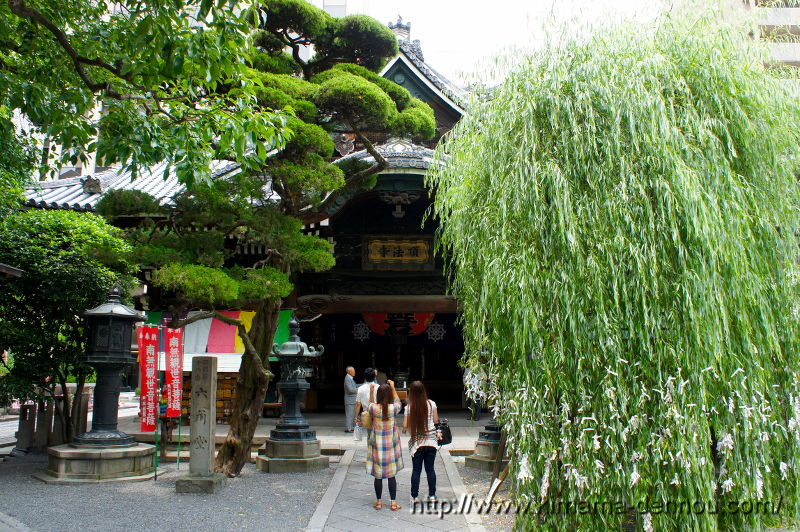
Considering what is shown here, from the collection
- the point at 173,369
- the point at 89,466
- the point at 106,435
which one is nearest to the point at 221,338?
the point at 173,369

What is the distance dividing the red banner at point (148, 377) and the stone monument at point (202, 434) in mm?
1736

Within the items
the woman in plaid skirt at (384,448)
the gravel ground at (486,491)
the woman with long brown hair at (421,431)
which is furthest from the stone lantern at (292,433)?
the woman with long brown hair at (421,431)

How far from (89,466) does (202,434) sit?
6.82ft

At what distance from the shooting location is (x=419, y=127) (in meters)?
9.57

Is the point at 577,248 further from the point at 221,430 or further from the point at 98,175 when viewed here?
the point at 98,175

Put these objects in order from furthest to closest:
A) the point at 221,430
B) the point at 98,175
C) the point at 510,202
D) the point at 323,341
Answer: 1. the point at 323,341
2. the point at 98,175
3. the point at 221,430
4. the point at 510,202

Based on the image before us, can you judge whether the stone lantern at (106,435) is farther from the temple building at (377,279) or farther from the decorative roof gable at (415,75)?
the decorative roof gable at (415,75)

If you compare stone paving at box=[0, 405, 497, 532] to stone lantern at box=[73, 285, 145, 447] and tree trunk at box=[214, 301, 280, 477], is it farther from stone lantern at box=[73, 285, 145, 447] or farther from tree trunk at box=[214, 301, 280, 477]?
stone lantern at box=[73, 285, 145, 447]

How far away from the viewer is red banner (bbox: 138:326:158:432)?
9250 millimetres

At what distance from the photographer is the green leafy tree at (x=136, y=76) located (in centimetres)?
546

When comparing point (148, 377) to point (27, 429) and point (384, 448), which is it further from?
point (384, 448)

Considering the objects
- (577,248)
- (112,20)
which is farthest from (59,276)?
(577,248)

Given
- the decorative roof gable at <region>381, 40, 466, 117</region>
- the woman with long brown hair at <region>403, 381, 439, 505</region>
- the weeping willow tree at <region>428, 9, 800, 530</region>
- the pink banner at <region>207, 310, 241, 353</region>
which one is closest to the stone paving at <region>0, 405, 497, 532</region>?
the woman with long brown hair at <region>403, 381, 439, 505</region>

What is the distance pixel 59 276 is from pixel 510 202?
7.67m
